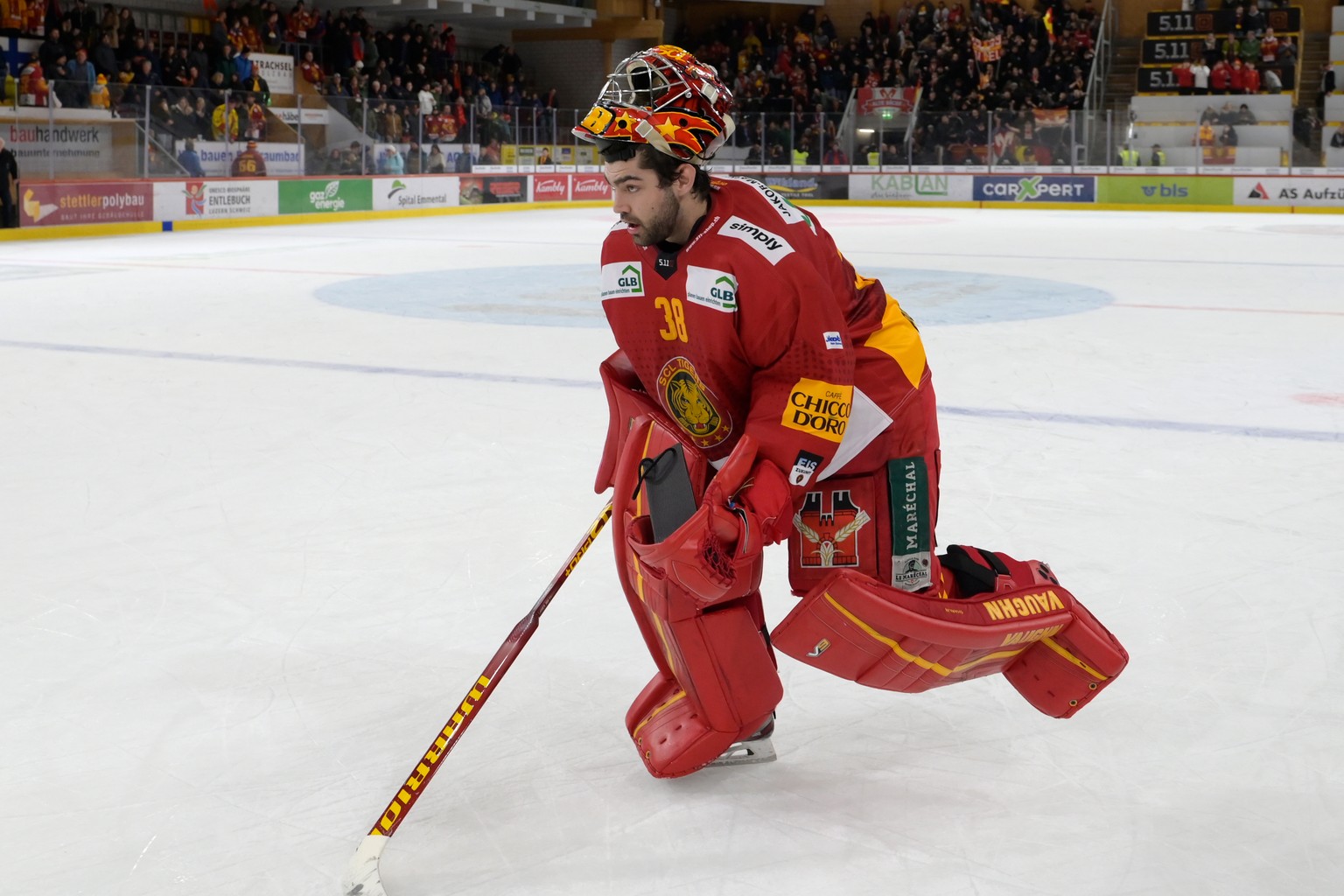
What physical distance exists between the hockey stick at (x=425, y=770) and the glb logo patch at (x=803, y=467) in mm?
408

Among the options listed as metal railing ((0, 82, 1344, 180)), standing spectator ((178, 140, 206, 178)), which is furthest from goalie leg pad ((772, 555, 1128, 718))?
standing spectator ((178, 140, 206, 178))

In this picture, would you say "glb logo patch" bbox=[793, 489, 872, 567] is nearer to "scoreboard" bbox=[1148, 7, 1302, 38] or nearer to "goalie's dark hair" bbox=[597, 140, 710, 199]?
"goalie's dark hair" bbox=[597, 140, 710, 199]

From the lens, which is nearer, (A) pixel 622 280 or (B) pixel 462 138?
(A) pixel 622 280

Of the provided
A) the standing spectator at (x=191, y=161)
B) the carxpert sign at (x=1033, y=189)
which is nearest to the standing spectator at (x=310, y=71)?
the standing spectator at (x=191, y=161)

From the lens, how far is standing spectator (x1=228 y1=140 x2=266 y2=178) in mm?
15797

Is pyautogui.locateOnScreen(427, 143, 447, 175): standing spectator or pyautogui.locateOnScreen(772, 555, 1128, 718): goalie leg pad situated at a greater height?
pyautogui.locateOnScreen(427, 143, 447, 175): standing spectator

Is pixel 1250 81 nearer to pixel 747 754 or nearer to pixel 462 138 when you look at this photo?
pixel 462 138

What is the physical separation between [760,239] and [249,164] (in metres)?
15.3

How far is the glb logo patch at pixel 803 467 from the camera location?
6.26ft

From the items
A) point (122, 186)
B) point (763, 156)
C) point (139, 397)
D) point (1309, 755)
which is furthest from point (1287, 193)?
point (1309, 755)

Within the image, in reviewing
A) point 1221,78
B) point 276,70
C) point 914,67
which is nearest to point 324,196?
point 276,70

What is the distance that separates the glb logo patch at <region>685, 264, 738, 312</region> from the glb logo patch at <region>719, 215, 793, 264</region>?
0.05 metres

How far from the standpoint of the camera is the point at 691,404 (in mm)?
2107

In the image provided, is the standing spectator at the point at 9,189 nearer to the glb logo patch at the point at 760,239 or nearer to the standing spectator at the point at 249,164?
the standing spectator at the point at 249,164
